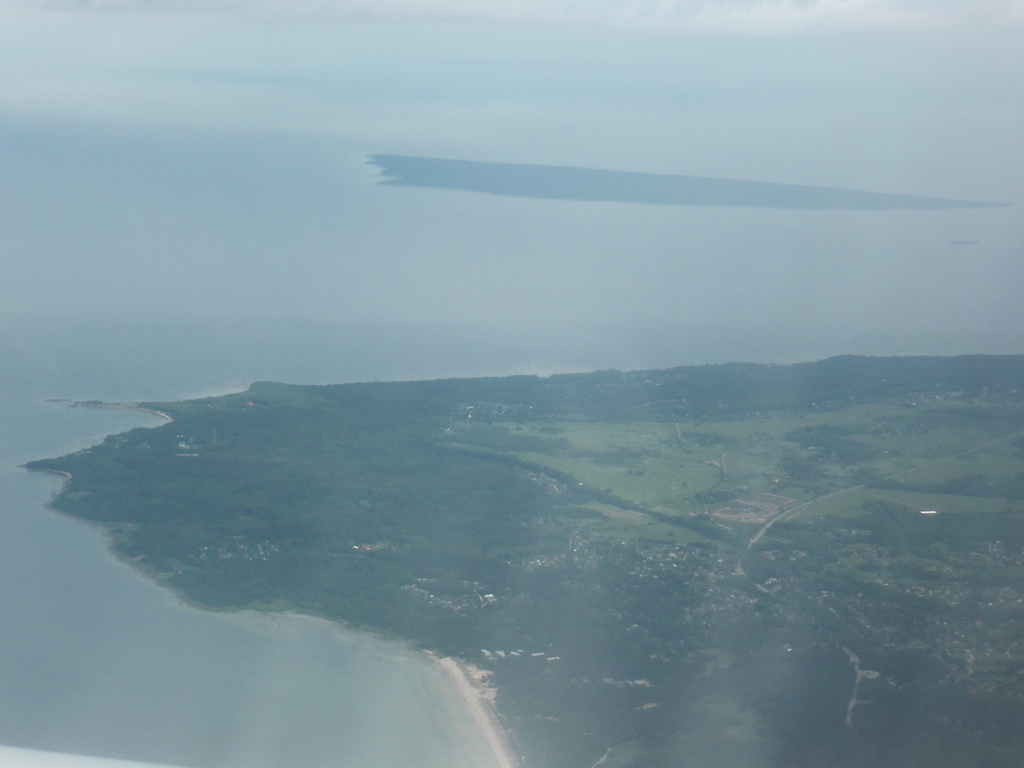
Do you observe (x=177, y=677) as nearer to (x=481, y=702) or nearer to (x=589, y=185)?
(x=481, y=702)

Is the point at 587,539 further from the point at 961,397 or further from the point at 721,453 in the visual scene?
the point at 961,397

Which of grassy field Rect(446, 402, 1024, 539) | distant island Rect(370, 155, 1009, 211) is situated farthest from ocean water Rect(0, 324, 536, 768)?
distant island Rect(370, 155, 1009, 211)

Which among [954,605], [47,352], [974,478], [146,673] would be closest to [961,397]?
[974,478]

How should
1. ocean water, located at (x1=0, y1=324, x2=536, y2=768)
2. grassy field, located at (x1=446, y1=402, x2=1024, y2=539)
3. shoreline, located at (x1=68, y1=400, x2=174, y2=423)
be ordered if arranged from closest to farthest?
ocean water, located at (x1=0, y1=324, x2=536, y2=768) < grassy field, located at (x1=446, y1=402, x2=1024, y2=539) < shoreline, located at (x1=68, y1=400, x2=174, y2=423)

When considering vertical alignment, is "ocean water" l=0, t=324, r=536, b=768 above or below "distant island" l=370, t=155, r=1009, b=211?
below

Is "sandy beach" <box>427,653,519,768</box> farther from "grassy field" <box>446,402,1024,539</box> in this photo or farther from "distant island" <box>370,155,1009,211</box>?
"distant island" <box>370,155,1009,211</box>

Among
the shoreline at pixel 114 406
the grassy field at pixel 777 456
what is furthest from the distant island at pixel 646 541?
the shoreline at pixel 114 406

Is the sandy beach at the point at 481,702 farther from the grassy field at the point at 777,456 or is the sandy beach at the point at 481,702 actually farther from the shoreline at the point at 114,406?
the shoreline at the point at 114,406
